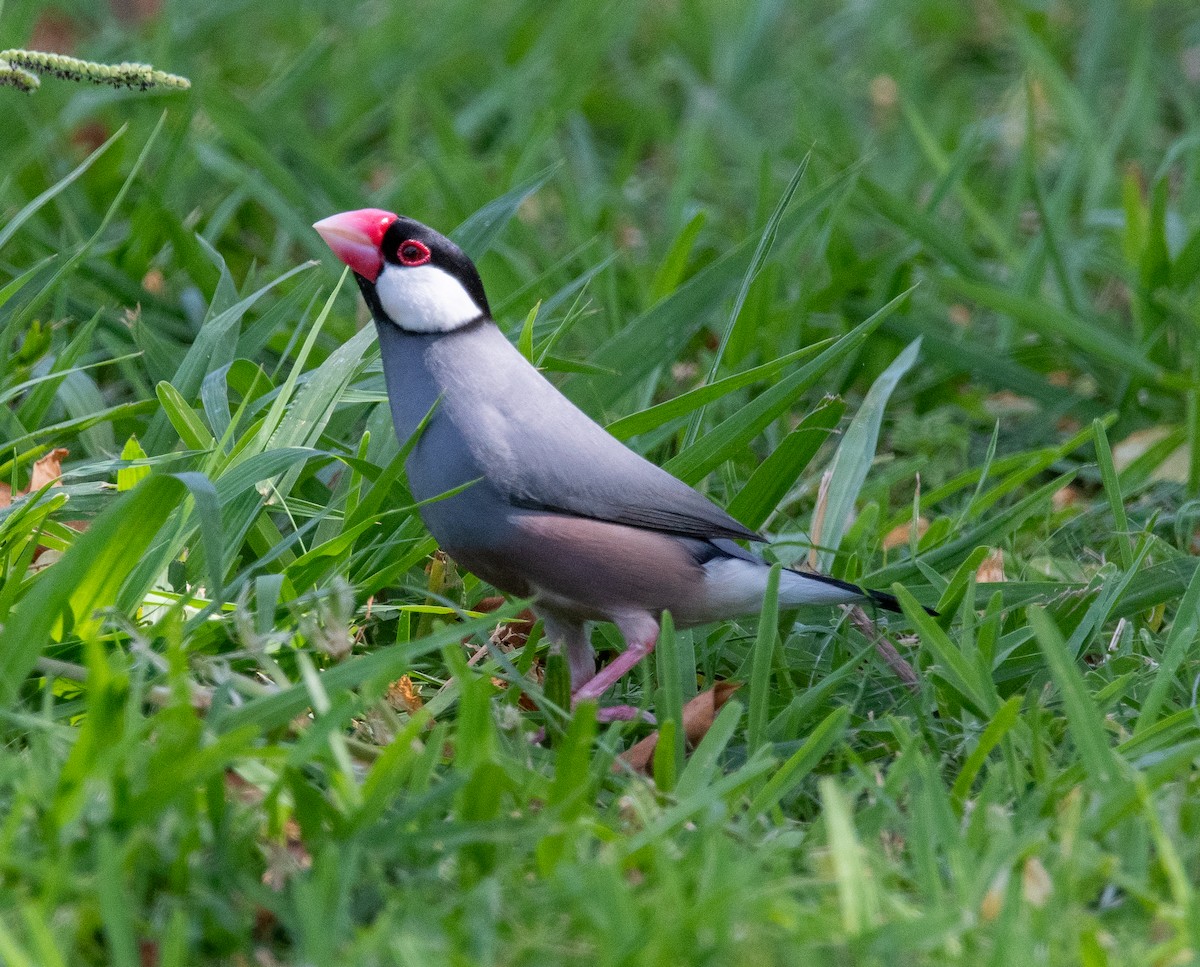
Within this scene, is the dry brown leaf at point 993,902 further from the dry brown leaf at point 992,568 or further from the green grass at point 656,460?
the dry brown leaf at point 992,568

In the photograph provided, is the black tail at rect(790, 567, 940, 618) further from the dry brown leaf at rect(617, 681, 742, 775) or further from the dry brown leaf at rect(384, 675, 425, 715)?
the dry brown leaf at rect(384, 675, 425, 715)

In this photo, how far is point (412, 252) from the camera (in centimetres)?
298

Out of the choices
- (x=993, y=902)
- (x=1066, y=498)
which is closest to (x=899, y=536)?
(x=1066, y=498)

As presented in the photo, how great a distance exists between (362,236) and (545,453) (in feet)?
1.95

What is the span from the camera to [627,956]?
1.90 m

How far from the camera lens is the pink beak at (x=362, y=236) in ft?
9.81

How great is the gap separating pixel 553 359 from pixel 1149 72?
13.7 ft

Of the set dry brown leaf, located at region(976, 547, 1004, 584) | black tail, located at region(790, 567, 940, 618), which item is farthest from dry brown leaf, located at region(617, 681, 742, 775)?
dry brown leaf, located at region(976, 547, 1004, 584)

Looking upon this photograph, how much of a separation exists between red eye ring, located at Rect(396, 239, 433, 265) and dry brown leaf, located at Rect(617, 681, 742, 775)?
1018 mm

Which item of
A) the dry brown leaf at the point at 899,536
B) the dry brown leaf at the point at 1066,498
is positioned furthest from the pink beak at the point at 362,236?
the dry brown leaf at the point at 1066,498

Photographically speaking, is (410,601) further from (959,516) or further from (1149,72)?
(1149,72)

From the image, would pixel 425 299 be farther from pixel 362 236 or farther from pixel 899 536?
pixel 899 536

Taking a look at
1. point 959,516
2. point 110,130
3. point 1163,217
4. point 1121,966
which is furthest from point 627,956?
point 110,130

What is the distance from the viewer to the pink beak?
2990 mm
